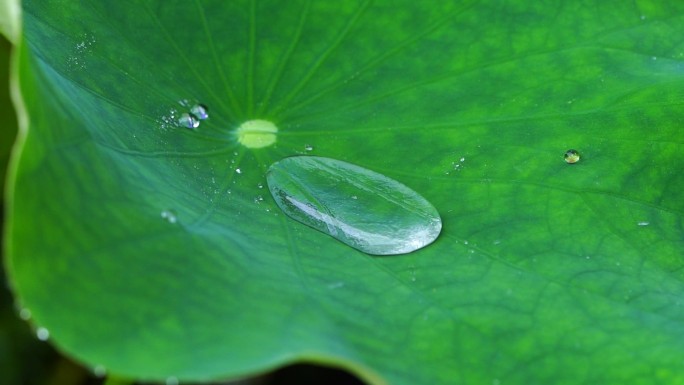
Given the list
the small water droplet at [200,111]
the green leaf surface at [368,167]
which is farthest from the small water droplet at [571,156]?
the small water droplet at [200,111]

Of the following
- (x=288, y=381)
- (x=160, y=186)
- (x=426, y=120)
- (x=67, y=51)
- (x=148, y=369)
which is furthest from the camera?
(x=288, y=381)

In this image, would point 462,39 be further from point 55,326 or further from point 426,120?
point 55,326

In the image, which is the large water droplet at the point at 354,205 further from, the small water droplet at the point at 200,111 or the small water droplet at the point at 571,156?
the small water droplet at the point at 571,156

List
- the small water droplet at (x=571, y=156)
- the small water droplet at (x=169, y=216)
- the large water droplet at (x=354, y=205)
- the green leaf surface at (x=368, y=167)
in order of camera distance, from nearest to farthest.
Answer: the green leaf surface at (x=368, y=167), the small water droplet at (x=169, y=216), the large water droplet at (x=354, y=205), the small water droplet at (x=571, y=156)

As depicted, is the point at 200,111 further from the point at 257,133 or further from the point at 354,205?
the point at 354,205

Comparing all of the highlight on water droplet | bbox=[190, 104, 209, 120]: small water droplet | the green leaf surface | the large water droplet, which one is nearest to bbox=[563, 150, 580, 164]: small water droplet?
the green leaf surface

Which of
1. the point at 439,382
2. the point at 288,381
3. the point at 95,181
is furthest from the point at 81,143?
the point at 288,381
